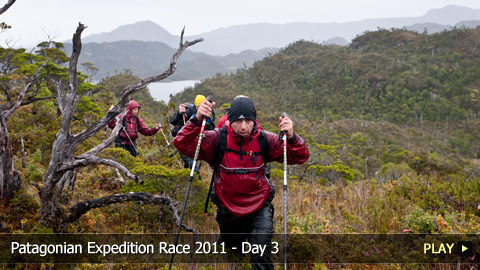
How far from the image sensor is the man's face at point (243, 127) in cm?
323

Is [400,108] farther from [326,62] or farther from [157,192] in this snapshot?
[157,192]

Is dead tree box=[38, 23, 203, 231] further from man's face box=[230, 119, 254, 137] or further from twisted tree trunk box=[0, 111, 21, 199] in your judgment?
man's face box=[230, 119, 254, 137]

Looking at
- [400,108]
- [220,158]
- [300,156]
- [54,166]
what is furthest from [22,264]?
[400,108]

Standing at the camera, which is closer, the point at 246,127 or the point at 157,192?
the point at 246,127

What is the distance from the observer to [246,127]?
3.23m

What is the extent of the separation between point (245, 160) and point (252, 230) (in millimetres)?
800

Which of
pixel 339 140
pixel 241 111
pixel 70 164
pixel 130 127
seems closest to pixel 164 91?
pixel 339 140

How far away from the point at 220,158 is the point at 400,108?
227 ft

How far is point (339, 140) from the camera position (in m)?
30.5

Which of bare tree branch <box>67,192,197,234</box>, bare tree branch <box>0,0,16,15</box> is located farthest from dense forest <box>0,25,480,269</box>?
bare tree branch <box>0,0,16,15</box>

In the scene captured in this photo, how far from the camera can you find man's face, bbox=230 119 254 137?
3.23 metres

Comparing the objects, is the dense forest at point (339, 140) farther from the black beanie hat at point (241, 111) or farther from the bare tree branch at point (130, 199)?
the black beanie hat at point (241, 111)

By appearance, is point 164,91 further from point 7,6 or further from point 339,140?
point 7,6

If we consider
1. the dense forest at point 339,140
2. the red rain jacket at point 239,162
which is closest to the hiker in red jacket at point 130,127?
the dense forest at point 339,140
